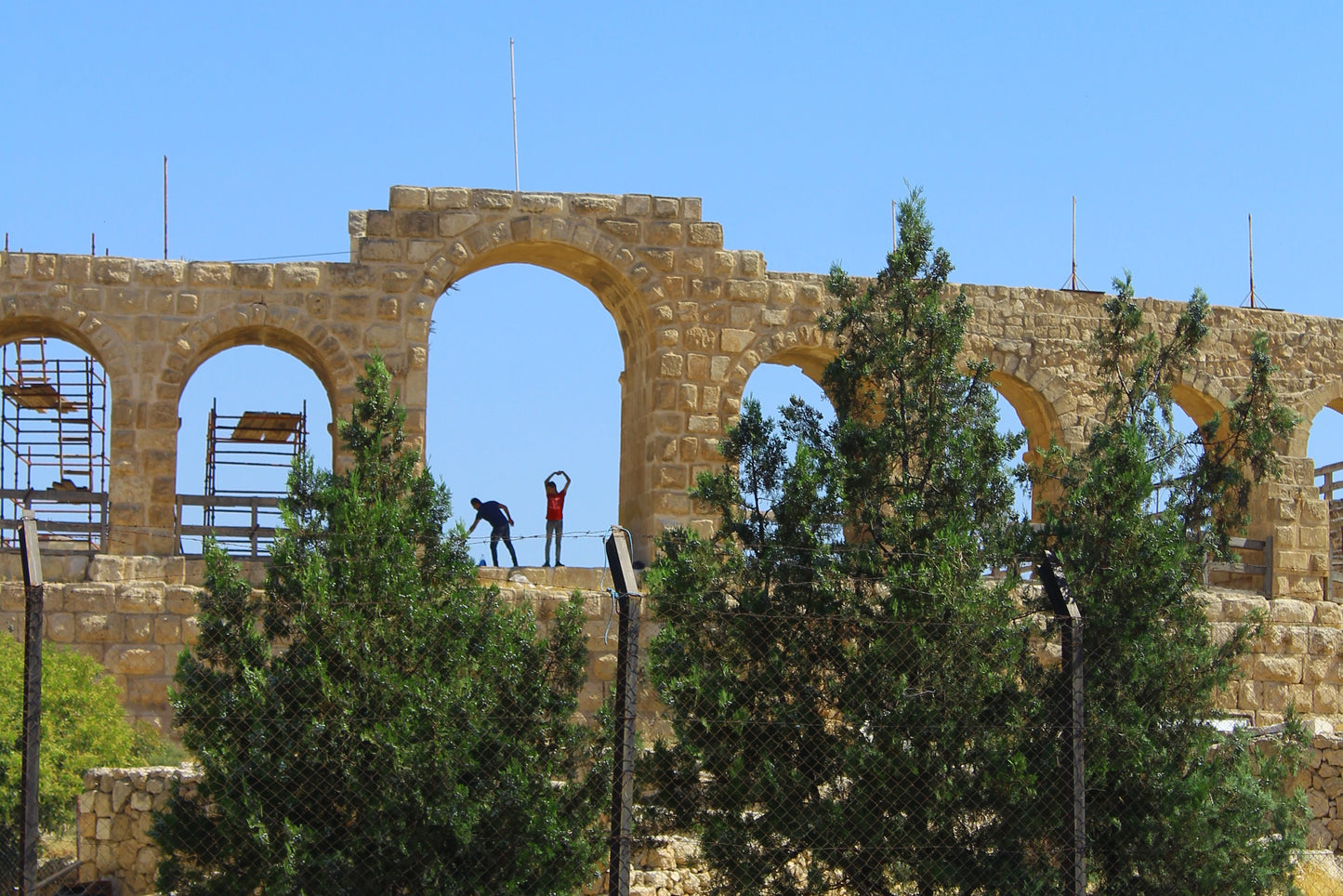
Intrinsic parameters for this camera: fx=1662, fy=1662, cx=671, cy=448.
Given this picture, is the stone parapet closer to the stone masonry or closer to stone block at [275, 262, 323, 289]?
the stone masonry

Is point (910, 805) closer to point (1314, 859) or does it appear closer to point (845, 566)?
point (845, 566)

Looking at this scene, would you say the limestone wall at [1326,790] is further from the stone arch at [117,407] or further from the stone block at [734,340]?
the stone arch at [117,407]

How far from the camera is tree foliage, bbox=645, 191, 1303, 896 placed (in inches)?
325

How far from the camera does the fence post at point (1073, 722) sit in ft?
25.9

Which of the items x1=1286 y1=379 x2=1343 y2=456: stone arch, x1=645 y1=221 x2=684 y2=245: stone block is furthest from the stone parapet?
x1=1286 y1=379 x2=1343 y2=456: stone arch

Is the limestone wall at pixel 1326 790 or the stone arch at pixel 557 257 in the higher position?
the stone arch at pixel 557 257

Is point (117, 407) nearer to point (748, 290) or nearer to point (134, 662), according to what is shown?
point (134, 662)

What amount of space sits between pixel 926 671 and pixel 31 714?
425 centimetres

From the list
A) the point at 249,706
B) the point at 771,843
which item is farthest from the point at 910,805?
the point at 249,706

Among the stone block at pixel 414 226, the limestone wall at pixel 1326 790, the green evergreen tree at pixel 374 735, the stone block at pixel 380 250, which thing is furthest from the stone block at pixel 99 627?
the limestone wall at pixel 1326 790

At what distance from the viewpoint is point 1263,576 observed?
56.9 ft

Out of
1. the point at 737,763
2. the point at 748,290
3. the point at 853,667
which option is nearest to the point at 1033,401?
the point at 748,290

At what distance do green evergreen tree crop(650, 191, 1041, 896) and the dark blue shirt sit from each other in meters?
6.27

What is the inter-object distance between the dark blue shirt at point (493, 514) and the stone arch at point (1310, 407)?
8328 millimetres
